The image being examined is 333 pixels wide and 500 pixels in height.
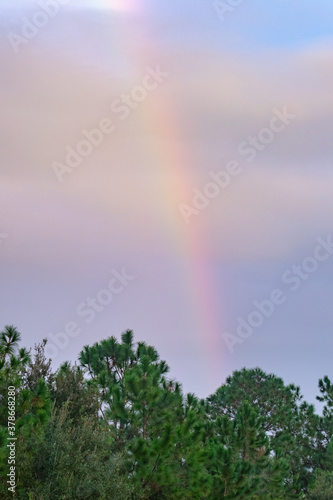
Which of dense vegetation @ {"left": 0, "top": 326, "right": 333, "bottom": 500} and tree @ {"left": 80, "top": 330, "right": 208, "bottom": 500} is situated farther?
tree @ {"left": 80, "top": 330, "right": 208, "bottom": 500}

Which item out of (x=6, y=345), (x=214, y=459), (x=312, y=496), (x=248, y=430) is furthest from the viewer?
(x=312, y=496)

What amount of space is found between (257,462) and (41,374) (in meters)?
22.3

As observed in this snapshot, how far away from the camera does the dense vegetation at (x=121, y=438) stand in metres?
26.8

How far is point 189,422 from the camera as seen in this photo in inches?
1502

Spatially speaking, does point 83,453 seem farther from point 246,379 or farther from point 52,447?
point 246,379

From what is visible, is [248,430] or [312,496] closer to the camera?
[248,430]

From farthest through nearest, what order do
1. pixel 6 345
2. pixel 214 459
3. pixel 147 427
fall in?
pixel 214 459
pixel 147 427
pixel 6 345

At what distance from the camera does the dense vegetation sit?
26.8 m

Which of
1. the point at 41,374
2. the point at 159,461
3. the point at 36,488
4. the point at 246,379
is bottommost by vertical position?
the point at 36,488

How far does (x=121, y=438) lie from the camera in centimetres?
3797

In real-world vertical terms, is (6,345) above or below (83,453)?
above

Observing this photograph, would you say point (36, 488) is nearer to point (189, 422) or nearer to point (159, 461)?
point (159, 461)

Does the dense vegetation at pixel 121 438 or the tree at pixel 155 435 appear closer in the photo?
the dense vegetation at pixel 121 438

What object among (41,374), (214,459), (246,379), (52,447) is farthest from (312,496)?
(52,447)
